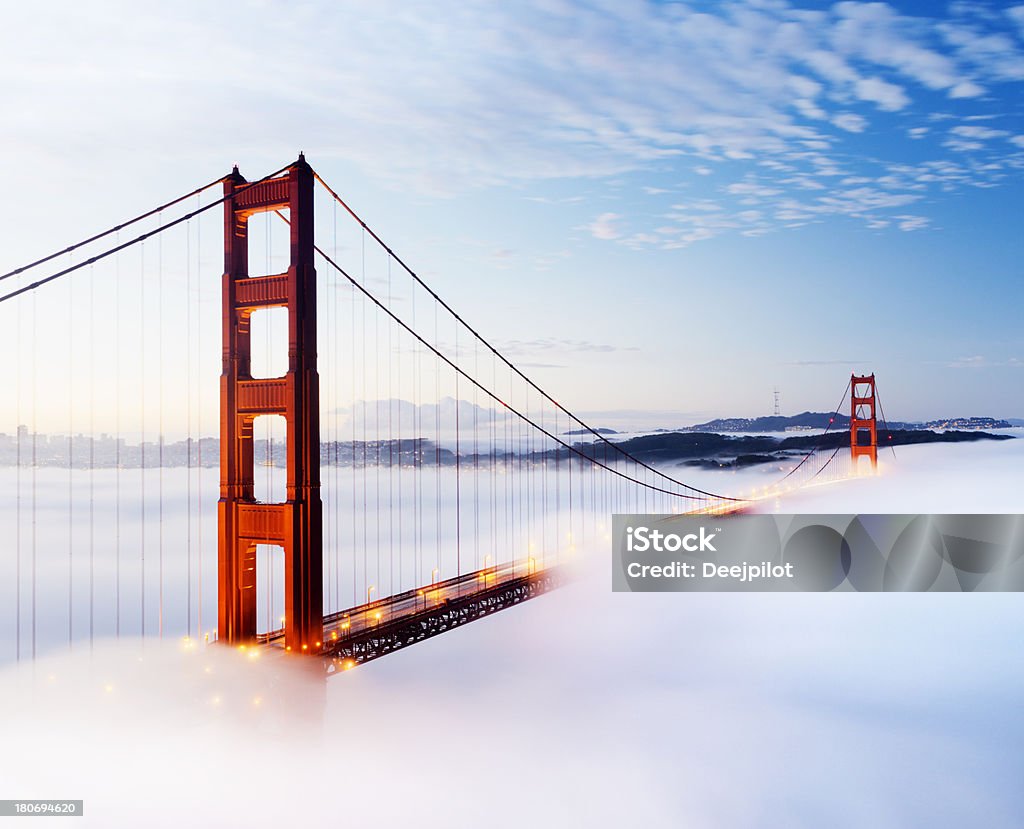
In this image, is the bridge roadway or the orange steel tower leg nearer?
the orange steel tower leg

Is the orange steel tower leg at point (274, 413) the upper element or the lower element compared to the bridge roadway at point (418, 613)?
upper

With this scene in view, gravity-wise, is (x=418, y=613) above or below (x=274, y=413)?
below

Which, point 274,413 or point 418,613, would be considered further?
point 418,613

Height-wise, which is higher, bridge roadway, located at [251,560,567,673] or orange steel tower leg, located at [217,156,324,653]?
orange steel tower leg, located at [217,156,324,653]

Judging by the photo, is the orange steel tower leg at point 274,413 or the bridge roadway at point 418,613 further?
the bridge roadway at point 418,613
